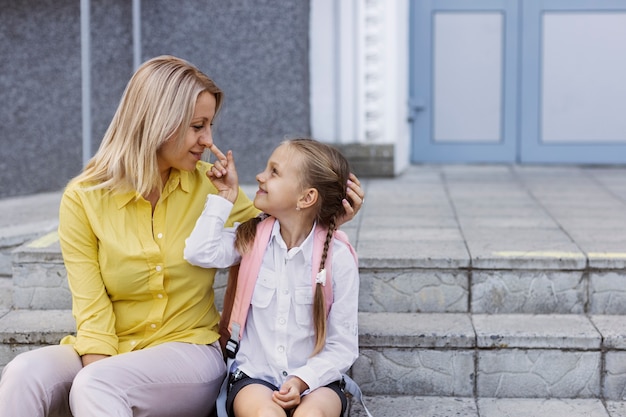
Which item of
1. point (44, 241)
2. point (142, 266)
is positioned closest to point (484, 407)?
point (142, 266)

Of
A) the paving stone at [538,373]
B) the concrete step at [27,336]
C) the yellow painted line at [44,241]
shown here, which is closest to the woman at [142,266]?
the concrete step at [27,336]

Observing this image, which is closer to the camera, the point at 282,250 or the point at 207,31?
the point at 282,250

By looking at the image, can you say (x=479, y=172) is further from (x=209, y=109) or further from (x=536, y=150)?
(x=209, y=109)

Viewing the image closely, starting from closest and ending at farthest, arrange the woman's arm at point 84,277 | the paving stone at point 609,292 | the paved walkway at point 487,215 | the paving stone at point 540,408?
1. the woman's arm at point 84,277
2. the paving stone at point 540,408
3. the paving stone at point 609,292
4. the paved walkway at point 487,215

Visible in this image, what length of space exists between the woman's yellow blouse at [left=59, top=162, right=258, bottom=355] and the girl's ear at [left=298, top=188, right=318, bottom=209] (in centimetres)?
34

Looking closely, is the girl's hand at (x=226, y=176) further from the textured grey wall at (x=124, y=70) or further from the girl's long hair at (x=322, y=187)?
the textured grey wall at (x=124, y=70)

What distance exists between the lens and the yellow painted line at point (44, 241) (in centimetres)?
362

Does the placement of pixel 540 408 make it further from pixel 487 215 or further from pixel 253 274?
pixel 487 215

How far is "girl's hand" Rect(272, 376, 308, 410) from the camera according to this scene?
2568mm

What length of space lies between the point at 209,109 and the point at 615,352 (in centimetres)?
158

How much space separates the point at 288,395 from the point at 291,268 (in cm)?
39

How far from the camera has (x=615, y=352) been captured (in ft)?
10.3

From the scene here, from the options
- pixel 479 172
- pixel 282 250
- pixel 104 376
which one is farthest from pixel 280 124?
pixel 104 376

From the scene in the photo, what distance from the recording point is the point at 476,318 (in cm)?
334
